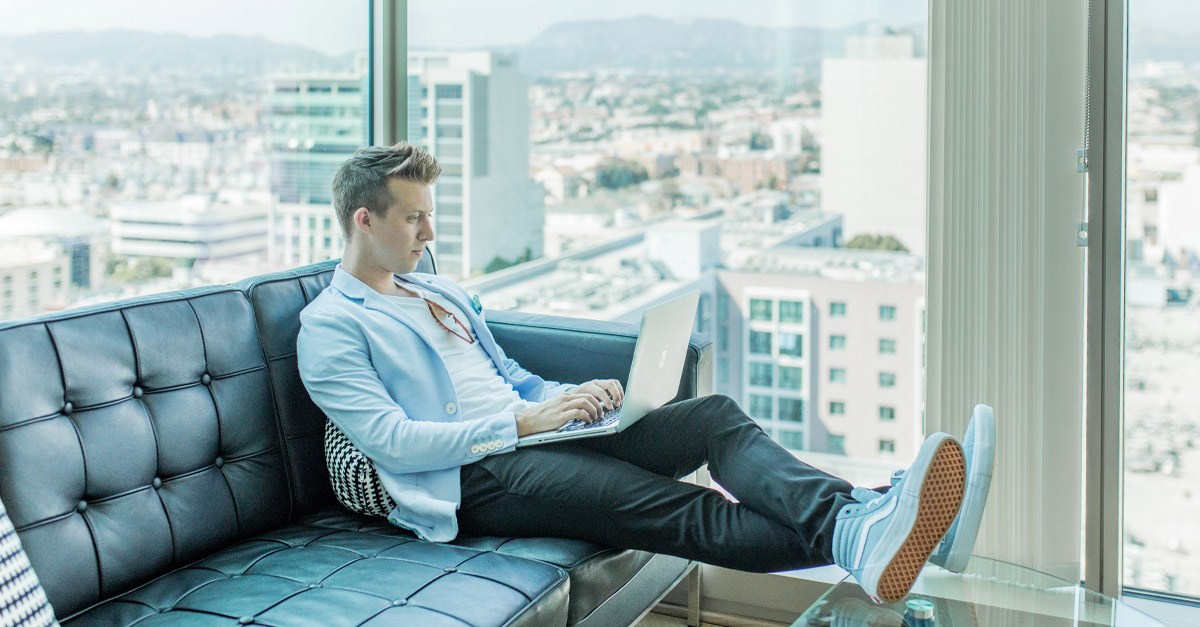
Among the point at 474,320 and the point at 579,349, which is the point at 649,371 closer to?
the point at 579,349

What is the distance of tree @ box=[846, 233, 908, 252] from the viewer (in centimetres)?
281

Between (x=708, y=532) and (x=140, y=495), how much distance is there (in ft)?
3.42

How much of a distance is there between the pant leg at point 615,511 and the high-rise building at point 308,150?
113 centimetres

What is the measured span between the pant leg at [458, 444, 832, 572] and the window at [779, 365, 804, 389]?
88 centimetres

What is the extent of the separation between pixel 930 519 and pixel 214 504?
1.31 metres

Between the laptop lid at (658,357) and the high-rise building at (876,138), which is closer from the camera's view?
the laptop lid at (658,357)

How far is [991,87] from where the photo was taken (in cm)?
252

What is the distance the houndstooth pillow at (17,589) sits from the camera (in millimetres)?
1503

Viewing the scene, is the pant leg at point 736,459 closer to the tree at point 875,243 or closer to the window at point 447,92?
the tree at point 875,243

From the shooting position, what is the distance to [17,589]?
5.03ft

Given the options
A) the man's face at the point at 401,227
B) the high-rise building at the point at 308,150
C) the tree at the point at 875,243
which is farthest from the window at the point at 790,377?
the high-rise building at the point at 308,150

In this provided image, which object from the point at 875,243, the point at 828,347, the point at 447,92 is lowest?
the point at 828,347

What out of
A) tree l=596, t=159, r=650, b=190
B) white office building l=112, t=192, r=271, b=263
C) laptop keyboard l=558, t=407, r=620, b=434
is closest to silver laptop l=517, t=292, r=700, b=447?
laptop keyboard l=558, t=407, r=620, b=434

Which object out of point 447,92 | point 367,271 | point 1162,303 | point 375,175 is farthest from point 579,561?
point 447,92
